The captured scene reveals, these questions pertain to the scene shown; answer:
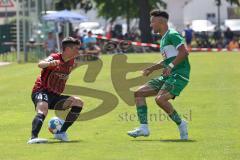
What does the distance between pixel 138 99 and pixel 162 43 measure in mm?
973

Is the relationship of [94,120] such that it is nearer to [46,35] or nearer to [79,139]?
[79,139]

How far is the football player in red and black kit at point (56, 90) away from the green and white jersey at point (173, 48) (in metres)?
1.35

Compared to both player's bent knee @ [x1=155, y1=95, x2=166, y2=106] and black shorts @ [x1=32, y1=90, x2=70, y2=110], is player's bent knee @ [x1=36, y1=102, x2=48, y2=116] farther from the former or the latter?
player's bent knee @ [x1=155, y1=95, x2=166, y2=106]

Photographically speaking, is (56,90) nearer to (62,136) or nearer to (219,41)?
(62,136)

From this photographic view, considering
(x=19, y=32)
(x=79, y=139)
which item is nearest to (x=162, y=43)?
(x=79, y=139)

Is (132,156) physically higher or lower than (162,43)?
lower

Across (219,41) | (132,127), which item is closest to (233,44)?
(219,41)

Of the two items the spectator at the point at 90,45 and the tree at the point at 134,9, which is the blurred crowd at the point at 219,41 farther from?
the spectator at the point at 90,45

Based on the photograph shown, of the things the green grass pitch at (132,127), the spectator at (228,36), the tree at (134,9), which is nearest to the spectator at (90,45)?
the tree at (134,9)

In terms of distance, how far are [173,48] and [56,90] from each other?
6.45 feet

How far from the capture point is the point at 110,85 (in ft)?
82.3

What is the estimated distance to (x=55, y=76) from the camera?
41.0 feet

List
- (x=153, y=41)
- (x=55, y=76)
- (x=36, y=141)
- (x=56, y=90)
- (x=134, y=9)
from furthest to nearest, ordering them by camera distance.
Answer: (x=134, y=9), (x=153, y=41), (x=56, y=90), (x=55, y=76), (x=36, y=141)

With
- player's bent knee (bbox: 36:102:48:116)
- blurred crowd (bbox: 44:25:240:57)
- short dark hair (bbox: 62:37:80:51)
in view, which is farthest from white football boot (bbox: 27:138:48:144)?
blurred crowd (bbox: 44:25:240:57)
